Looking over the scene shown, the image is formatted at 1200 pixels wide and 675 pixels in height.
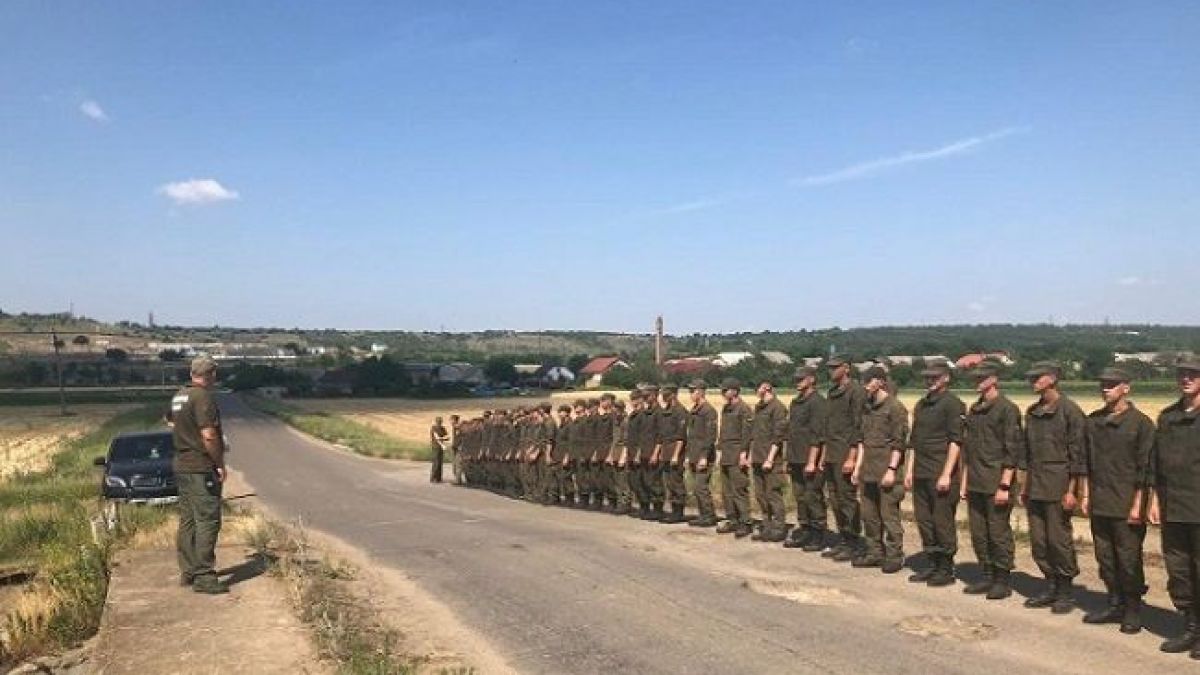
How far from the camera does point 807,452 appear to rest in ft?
37.9

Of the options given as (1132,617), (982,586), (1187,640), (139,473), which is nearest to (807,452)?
(982,586)

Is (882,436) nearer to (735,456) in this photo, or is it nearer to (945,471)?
(945,471)

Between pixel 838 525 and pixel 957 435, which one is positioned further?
pixel 838 525

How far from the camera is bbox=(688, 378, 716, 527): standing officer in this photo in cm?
1362

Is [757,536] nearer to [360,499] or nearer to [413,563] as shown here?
[413,563]

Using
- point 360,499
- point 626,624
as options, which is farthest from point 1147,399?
point 626,624

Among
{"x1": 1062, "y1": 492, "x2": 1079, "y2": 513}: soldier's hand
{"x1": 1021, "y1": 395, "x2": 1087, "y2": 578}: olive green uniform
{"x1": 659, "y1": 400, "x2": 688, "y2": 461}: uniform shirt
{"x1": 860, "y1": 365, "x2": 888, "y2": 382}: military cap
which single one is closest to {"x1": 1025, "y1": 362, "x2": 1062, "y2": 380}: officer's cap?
{"x1": 1021, "y1": 395, "x2": 1087, "y2": 578}: olive green uniform

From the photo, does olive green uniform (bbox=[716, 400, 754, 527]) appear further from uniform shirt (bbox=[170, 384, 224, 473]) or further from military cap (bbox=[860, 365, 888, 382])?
uniform shirt (bbox=[170, 384, 224, 473])

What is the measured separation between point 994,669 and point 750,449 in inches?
241

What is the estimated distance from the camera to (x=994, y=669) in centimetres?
654

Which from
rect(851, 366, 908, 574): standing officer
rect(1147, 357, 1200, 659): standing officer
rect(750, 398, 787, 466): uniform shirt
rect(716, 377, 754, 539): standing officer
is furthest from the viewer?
rect(716, 377, 754, 539): standing officer

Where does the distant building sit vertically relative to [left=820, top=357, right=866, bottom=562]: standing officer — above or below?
below

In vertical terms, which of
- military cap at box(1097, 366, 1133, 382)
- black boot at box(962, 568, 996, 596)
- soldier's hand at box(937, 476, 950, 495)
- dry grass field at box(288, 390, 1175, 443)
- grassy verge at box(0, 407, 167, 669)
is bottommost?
dry grass field at box(288, 390, 1175, 443)

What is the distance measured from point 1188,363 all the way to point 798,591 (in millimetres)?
3825
